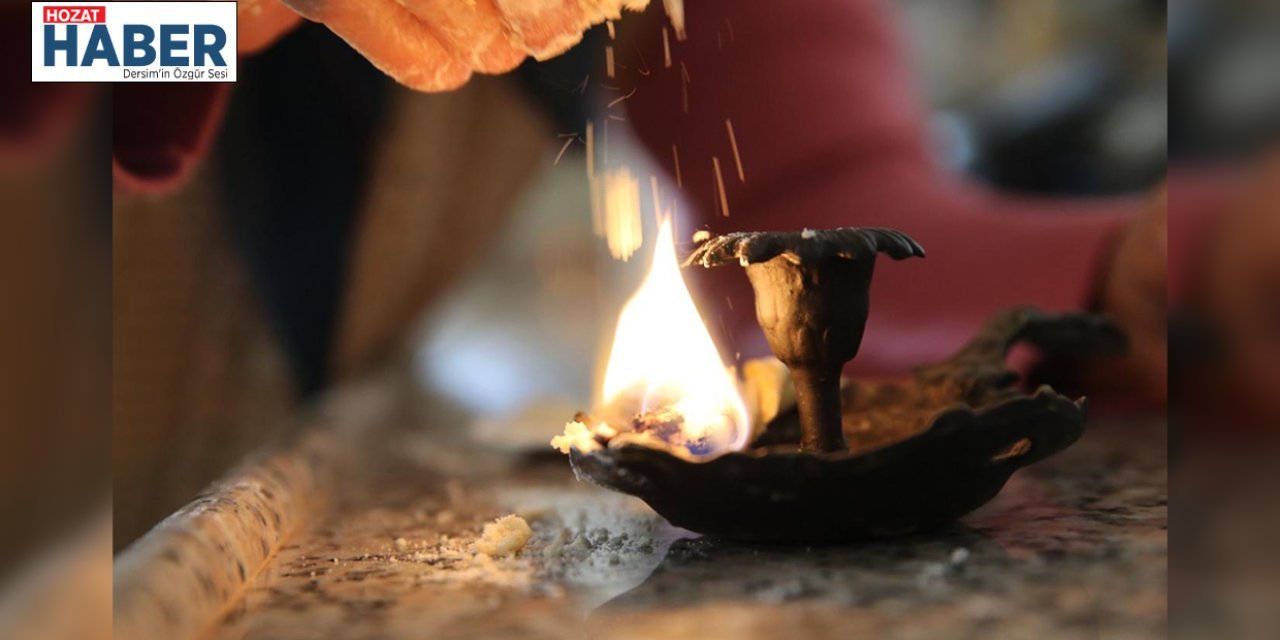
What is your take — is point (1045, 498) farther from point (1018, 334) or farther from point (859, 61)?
point (859, 61)

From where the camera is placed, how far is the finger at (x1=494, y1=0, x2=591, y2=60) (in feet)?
2.21

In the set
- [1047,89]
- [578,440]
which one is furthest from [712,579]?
[1047,89]

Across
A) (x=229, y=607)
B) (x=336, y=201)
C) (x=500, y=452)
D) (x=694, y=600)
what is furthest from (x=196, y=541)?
(x=336, y=201)

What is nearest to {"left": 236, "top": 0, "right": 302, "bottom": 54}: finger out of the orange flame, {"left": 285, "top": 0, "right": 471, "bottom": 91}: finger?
{"left": 285, "top": 0, "right": 471, "bottom": 91}: finger

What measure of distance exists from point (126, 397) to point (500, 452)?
1.81ft

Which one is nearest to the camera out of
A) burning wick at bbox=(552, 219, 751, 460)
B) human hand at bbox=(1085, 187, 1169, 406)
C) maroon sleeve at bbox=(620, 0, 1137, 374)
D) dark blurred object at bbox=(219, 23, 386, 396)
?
burning wick at bbox=(552, 219, 751, 460)

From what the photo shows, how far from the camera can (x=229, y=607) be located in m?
0.50

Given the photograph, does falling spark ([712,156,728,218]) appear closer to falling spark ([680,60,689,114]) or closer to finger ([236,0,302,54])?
falling spark ([680,60,689,114])

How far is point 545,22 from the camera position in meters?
0.68

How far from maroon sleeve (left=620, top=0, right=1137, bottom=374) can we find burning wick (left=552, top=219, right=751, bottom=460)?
64 cm

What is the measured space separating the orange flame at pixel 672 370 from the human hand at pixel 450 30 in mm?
183

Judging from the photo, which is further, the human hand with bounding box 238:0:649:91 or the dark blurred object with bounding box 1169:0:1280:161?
the human hand with bounding box 238:0:649:91

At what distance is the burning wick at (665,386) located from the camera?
59 centimetres

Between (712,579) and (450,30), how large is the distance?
0.46 m
